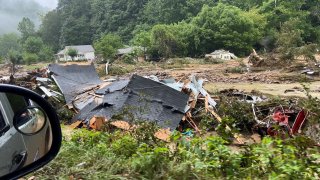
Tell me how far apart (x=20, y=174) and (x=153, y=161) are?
2.49 meters

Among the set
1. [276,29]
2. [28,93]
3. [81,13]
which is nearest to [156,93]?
[28,93]

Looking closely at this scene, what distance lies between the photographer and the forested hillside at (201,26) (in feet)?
144

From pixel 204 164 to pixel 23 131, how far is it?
2485 millimetres

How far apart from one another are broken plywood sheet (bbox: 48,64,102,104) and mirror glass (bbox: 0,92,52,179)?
13458mm

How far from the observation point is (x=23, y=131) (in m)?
1.46

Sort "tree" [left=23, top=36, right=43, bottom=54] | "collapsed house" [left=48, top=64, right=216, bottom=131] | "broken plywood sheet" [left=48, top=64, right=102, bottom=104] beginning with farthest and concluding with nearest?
"tree" [left=23, top=36, right=43, bottom=54], "broken plywood sheet" [left=48, top=64, right=102, bottom=104], "collapsed house" [left=48, top=64, right=216, bottom=131]

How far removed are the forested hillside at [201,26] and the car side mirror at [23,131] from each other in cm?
2686

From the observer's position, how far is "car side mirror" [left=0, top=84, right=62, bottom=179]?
1390 millimetres

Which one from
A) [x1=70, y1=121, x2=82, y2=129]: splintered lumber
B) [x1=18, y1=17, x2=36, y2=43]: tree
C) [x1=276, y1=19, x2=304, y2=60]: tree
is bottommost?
[x1=70, y1=121, x2=82, y2=129]: splintered lumber

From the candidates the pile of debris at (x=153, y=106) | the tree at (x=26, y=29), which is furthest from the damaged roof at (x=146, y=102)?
the tree at (x=26, y=29)

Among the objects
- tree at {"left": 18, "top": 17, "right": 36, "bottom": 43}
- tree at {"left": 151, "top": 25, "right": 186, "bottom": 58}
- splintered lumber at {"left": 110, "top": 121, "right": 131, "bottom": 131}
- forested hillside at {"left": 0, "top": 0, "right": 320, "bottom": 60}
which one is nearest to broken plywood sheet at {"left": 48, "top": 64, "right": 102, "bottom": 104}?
splintered lumber at {"left": 110, "top": 121, "right": 131, "bottom": 131}

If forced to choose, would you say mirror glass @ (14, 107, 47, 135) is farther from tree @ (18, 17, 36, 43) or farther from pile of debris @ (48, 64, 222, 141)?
tree @ (18, 17, 36, 43)

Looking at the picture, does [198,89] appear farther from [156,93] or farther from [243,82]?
[243,82]

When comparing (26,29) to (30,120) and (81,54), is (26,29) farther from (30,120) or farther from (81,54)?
(30,120)
